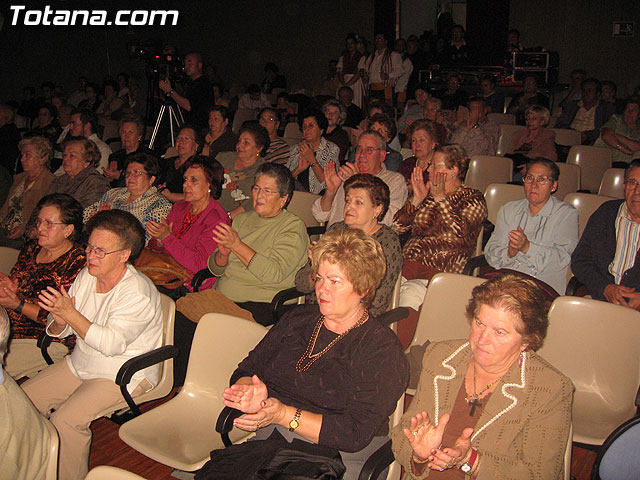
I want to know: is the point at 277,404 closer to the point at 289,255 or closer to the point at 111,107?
the point at 289,255

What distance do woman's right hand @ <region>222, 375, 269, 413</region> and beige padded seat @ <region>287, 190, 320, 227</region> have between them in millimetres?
2530

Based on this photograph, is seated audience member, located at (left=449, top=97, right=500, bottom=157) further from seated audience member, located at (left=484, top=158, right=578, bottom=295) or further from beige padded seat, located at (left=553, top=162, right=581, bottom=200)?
seated audience member, located at (left=484, top=158, right=578, bottom=295)

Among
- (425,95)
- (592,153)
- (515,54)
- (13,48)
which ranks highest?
(13,48)

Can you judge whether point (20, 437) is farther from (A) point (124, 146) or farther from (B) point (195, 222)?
(A) point (124, 146)

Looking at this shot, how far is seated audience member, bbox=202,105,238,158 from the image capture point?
5504 millimetres

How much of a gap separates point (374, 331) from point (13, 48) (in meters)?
14.1

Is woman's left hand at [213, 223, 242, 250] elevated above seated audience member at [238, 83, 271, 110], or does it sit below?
below

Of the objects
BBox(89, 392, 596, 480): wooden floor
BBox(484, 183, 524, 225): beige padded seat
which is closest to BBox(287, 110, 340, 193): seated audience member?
BBox(484, 183, 524, 225): beige padded seat

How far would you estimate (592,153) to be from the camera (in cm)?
520

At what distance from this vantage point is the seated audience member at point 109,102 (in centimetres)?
1027

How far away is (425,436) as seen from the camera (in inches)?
64.0

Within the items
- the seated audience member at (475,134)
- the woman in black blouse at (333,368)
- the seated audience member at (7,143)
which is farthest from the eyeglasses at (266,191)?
the seated audience member at (7,143)

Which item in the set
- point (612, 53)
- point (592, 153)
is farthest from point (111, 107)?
point (612, 53)

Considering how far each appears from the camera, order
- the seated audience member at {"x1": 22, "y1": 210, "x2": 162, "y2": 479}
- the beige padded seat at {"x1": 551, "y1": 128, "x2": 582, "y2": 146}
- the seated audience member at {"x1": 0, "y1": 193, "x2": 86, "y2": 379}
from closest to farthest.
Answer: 1. the seated audience member at {"x1": 22, "y1": 210, "x2": 162, "y2": 479}
2. the seated audience member at {"x1": 0, "y1": 193, "x2": 86, "y2": 379}
3. the beige padded seat at {"x1": 551, "y1": 128, "x2": 582, "y2": 146}
